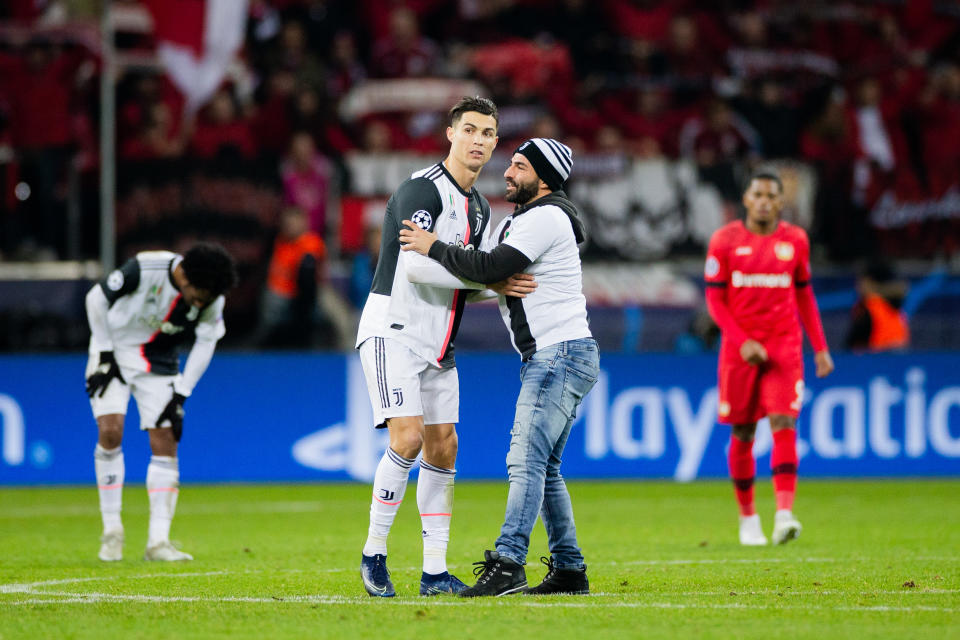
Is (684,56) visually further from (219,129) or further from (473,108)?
(473,108)

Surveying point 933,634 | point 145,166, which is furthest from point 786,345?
point 145,166

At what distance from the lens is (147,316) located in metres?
8.98

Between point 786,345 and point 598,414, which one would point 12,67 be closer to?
point 598,414

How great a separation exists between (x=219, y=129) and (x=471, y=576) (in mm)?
10239

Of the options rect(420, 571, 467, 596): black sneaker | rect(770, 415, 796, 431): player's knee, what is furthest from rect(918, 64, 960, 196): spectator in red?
rect(420, 571, 467, 596): black sneaker

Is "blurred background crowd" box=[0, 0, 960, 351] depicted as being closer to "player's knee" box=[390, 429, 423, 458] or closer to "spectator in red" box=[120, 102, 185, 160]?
"spectator in red" box=[120, 102, 185, 160]

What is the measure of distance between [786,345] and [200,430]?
680cm

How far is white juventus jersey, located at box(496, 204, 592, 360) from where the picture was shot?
6.86 metres

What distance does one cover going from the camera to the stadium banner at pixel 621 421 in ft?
47.5

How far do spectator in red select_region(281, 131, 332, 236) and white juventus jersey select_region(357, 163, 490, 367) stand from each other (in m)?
9.17

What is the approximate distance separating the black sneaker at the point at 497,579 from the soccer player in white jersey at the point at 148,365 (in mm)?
2630

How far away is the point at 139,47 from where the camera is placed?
1758cm

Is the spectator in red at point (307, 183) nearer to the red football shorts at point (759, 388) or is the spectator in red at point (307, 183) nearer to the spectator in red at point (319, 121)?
the spectator in red at point (319, 121)

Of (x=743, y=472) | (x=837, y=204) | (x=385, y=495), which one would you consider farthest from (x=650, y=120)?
(x=385, y=495)
